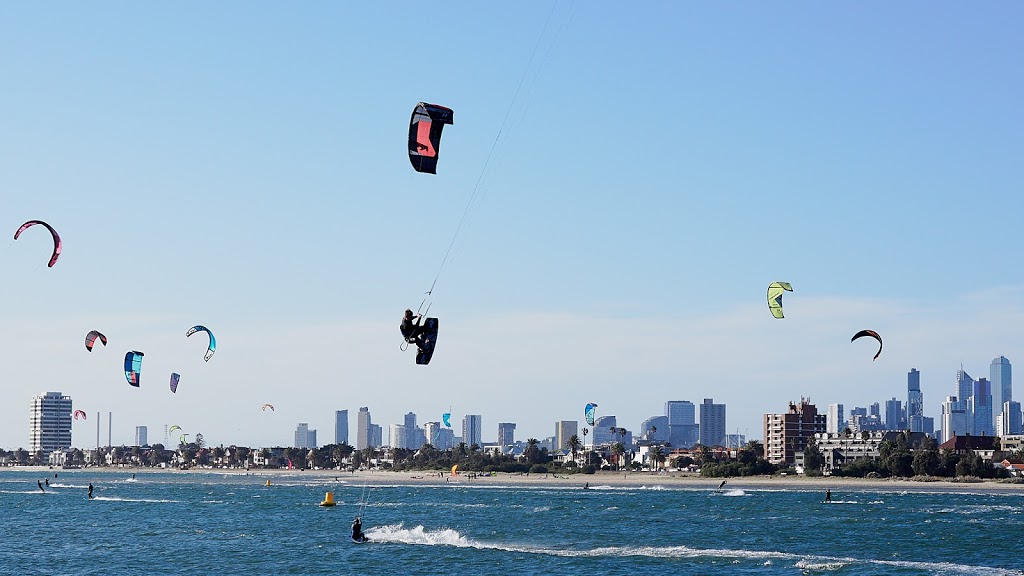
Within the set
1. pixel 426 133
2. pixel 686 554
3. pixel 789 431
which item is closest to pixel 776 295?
pixel 686 554

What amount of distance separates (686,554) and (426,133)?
19.6 metres

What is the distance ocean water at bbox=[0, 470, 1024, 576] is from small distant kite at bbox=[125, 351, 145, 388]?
6096mm

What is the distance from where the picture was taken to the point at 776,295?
150ft

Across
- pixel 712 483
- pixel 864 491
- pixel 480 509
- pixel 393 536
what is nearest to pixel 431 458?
pixel 712 483

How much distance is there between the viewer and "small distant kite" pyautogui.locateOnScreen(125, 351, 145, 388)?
52.7 metres

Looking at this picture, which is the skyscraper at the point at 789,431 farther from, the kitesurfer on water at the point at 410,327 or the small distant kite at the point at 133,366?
the kitesurfer on water at the point at 410,327

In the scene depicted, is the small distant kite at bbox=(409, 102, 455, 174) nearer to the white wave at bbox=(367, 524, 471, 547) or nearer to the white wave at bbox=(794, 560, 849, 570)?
the white wave at bbox=(794, 560, 849, 570)

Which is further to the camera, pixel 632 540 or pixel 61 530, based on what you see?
pixel 61 530

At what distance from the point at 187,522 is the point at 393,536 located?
15126 mm

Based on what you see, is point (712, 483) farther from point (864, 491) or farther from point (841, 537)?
point (841, 537)

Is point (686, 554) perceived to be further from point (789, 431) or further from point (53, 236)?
point (789, 431)

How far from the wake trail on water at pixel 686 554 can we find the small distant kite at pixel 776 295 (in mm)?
8377

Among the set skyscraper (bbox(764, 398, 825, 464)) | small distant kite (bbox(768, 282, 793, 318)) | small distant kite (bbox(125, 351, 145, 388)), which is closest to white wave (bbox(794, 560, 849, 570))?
small distant kite (bbox(768, 282, 793, 318))

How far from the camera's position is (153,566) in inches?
1453
